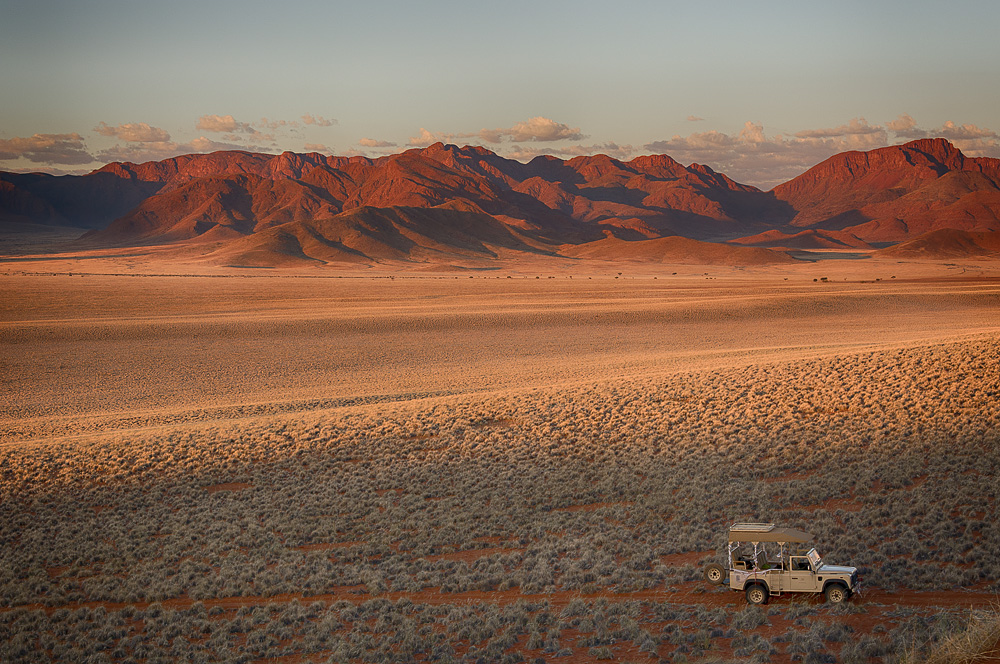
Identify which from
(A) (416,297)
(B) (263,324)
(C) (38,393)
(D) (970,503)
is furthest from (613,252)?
(D) (970,503)

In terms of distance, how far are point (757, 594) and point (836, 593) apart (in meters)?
0.97

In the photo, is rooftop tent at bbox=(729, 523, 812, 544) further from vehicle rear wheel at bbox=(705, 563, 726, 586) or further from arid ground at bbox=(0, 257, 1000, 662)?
arid ground at bbox=(0, 257, 1000, 662)

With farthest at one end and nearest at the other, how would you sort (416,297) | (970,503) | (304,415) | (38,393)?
1. (416,297)
2. (38,393)
3. (304,415)
4. (970,503)

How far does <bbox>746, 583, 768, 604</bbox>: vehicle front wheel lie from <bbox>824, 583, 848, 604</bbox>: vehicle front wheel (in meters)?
0.77

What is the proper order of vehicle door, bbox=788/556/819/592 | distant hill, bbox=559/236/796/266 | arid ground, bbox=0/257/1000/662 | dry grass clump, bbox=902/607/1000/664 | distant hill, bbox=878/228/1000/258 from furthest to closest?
distant hill, bbox=878/228/1000/258 → distant hill, bbox=559/236/796/266 → arid ground, bbox=0/257/1000/662 → vehicle door, bbox=788/556/819/592 → dry grass clump, bbox=902/607/1000/664

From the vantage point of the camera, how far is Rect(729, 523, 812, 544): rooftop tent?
9648 millimetres

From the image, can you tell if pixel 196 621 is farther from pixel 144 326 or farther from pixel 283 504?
pixel 144 326

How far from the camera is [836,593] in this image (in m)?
9.55

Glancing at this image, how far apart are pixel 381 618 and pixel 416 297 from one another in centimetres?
5862

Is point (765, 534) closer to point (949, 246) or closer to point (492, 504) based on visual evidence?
point (492, 504)

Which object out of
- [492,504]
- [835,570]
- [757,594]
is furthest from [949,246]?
[757,594]

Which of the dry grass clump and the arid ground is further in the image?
the arid ground

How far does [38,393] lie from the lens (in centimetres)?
2884

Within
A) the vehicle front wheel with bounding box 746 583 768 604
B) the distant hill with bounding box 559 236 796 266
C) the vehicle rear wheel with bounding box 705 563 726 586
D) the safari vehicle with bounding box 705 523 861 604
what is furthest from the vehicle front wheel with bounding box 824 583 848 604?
the distant hill with bounding box 559 236 796 266
